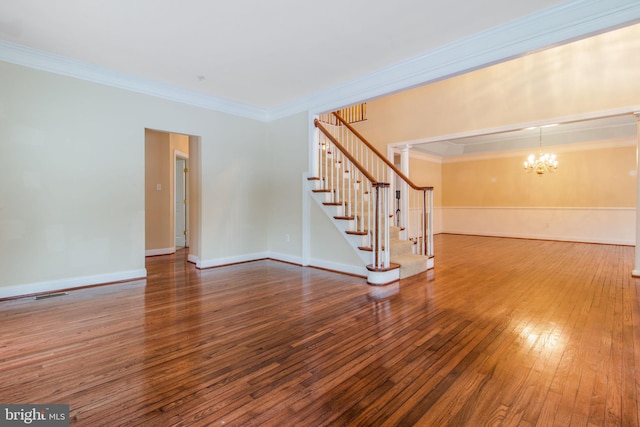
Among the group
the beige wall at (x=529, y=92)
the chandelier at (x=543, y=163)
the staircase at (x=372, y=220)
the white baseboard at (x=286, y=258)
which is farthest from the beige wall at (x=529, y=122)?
the white baseboard at (x=286, y=258)

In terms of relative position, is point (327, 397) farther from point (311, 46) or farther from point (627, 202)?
point (627, 202)

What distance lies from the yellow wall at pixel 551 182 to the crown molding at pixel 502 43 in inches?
293

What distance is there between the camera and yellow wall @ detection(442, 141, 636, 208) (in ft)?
25.2

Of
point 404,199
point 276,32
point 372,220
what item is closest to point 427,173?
point 404,199

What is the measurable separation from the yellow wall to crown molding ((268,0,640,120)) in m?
7.43

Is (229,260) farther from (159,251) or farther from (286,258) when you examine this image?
(159,251)

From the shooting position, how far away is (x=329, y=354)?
2061mm

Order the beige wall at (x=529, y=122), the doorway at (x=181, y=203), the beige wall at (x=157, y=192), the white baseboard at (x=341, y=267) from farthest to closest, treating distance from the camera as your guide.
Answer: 1. the doorway at (x=181, y=203)
2. the beige wall at (x=157, y=192)
3. the beige wall at (x=529, y=122)
4. the white baseboard at (x=341, y=267)

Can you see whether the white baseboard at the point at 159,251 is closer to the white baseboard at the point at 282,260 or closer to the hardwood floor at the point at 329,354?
the white baseboard at the point at 282,260

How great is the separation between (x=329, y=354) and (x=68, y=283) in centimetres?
344

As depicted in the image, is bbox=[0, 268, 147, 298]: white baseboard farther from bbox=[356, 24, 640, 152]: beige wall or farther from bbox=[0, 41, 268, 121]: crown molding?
bbox=[356, 24, 640, 152]: beige wall

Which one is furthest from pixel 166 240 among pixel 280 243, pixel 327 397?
pixel 327 397

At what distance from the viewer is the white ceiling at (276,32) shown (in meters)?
2.53

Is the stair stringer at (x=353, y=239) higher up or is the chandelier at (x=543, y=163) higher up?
the chandelier at (x=543, y=163)
